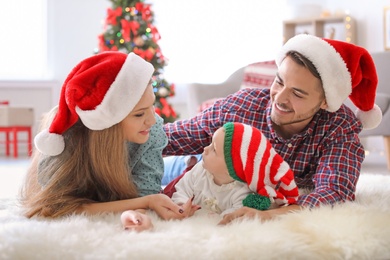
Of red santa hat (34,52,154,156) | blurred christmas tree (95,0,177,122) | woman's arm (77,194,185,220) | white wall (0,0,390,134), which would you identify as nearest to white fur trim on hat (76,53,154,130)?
red santa hat (34,52,154,156)

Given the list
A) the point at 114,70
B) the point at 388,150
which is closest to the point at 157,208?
the point at 114,70

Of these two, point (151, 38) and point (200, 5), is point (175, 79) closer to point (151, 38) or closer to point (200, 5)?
point (200, 5)

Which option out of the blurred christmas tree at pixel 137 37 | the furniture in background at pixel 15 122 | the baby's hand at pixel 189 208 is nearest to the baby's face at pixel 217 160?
the baby's hand at pixel 189 208

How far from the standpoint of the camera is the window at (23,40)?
6629 mm

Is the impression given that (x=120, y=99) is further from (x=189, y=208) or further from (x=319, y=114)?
(x=319, y=114)

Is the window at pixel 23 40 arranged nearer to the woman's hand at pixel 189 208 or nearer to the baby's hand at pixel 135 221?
the woman's hand at pixel 189 208

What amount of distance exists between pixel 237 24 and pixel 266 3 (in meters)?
0.43

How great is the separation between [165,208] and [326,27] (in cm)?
551

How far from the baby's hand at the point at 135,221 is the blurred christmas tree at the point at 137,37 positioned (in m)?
3.67

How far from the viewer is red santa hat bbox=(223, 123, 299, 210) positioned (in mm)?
1618

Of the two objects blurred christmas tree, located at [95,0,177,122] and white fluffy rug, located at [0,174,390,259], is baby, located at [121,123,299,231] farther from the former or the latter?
blurred christmas tree, located at [95,0,177,122]

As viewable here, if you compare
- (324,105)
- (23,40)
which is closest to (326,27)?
(23,40)

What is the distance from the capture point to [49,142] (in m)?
1.61

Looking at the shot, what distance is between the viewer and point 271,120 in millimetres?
1961
